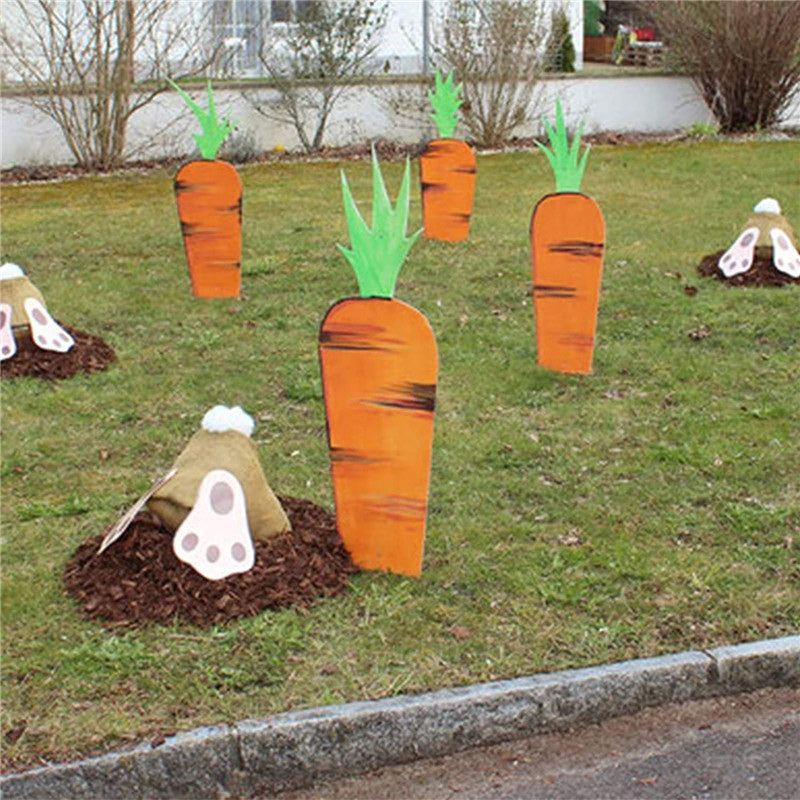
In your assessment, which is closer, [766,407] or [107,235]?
[766,407]

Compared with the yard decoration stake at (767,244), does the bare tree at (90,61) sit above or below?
above

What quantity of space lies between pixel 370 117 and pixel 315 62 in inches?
46.4

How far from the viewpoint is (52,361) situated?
6.93 m

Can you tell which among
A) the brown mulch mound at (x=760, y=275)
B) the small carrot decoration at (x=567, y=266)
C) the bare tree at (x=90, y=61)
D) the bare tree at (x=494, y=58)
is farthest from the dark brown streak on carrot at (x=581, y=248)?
the bare tree at (x=494, y=58)

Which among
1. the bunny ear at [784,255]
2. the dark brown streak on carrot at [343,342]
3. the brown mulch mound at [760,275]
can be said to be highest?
the dark brown streak on carrot at [343,342]

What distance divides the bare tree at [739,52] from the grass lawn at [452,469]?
261 inches

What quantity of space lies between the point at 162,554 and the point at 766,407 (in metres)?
3.53

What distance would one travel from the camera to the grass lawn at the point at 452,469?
3861 millimetres

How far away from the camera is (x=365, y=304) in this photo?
4.17m

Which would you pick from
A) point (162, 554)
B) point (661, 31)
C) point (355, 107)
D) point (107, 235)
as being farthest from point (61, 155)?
point (162, 554)

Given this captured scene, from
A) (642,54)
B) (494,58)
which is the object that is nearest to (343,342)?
(494,58)

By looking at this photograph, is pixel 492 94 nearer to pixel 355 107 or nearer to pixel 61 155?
pixel 355 107

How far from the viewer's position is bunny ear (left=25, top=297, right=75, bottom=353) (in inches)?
271

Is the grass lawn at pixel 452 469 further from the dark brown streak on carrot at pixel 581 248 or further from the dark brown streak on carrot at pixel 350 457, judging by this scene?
the dark brown streak on carrot at pixel 581 248
